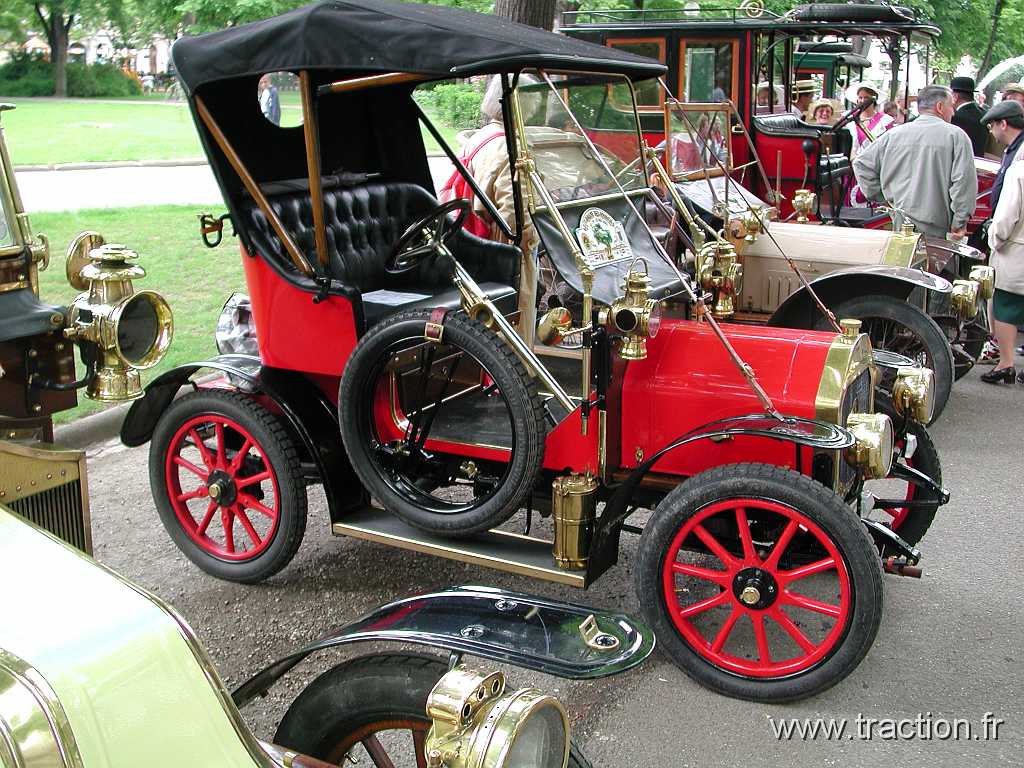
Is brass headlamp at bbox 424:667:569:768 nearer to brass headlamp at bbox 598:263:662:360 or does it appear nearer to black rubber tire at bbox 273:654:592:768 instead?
black rubber tire at bbox 273:654:592:768

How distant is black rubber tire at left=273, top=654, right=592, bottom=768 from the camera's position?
192 centimetres

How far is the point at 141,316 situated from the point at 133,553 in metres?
2.18

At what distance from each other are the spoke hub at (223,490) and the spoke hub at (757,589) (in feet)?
6.43

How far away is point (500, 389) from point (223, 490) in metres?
1.36

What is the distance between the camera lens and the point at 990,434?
5898 millimetres

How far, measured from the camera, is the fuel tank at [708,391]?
11.2 feet

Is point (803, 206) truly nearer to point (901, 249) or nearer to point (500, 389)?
point (901, 249)

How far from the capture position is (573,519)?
11.0 feet

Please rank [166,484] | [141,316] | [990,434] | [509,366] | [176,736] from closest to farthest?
[176,736] → [141,316] → [509,366] → [166,484] → [990,434]

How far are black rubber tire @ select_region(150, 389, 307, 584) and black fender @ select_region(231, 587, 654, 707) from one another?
172 centimetres

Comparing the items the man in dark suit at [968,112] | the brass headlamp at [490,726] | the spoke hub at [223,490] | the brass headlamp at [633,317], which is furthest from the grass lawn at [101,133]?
the brass headlamp at [490,726]

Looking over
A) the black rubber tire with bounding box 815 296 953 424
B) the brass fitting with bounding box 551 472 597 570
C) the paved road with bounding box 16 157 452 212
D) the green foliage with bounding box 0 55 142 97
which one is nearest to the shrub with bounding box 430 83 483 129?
the paved road with bounding box 16 157 452 212

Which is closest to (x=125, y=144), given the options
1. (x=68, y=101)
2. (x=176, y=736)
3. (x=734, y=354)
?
(x=68, y=101)

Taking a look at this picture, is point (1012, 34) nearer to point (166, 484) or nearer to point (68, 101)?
point (166, 484)
